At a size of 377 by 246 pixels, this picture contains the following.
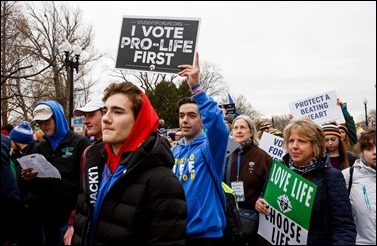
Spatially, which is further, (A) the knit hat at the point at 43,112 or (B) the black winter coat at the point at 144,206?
(A) the knit hat at the point at 43,112

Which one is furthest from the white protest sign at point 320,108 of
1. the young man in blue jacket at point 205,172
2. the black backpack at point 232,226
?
the young man in blue jacket at point 205,172

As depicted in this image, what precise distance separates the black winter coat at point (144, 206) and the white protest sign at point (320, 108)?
5139 mm

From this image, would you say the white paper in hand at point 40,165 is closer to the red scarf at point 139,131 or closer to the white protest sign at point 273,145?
the red scarf at point 139,131

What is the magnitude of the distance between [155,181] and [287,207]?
3.96ft

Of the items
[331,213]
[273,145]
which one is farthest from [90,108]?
[273,145]

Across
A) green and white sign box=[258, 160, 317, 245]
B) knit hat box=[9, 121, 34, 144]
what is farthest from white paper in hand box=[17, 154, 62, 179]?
green and white sign box=[258, 160, 317, 245]

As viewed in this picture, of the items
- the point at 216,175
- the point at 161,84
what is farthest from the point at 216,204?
the point at 161,84

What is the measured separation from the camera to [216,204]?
10.3ft

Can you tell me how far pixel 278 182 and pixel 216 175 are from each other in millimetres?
500

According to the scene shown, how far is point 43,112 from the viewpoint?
4.11 m

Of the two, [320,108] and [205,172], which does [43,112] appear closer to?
[205,172]

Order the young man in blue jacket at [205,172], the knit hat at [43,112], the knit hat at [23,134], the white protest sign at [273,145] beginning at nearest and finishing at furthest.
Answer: the young man in blue jacket at [205,172] < the knit hat at [43,112] < the knit hat at [23,134] < the white protest sign at [273,145]

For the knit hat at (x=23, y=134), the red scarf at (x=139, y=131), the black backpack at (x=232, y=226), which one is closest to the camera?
the red scarf at (x=139, y=131)

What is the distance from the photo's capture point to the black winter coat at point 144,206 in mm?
2191
